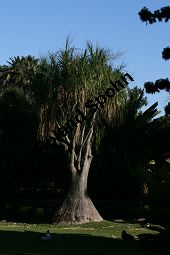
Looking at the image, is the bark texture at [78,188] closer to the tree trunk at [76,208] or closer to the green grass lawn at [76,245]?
the tree trunk at [76,208]

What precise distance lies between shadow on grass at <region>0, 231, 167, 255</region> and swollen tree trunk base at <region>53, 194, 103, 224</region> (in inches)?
183

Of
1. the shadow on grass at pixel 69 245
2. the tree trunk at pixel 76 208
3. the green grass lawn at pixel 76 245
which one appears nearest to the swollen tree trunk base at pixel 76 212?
the tree trunk at pixel 76 208

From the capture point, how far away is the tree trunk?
16.2 meters

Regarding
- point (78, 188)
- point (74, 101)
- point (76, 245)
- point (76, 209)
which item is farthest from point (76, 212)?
point (76, 245)

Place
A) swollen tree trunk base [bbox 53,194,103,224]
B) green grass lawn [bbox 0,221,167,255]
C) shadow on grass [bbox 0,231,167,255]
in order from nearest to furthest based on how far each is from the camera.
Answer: green grass lawn [bbox 0,221,167,255], shadow on grass [bbox 0,231,167,255], swollen tree trunk base [bbox 53,194,103,224]

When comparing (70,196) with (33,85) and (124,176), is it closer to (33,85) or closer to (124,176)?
(33,85)

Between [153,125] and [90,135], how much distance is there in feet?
21.7

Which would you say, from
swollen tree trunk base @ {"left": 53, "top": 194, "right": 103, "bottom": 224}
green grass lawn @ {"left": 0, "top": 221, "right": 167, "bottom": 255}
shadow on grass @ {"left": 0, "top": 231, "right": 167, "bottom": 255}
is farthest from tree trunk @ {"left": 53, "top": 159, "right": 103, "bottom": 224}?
shadow on grass @ {"left": 0, "top": 231, "right": 167, "bottom": 255}

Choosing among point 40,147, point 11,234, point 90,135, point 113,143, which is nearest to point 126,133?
point 113,143

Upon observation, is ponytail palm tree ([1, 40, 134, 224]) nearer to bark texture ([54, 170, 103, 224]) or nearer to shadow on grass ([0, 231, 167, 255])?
bark texture ([54, 170, 103, 224])

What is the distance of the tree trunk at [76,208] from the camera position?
53.1ft

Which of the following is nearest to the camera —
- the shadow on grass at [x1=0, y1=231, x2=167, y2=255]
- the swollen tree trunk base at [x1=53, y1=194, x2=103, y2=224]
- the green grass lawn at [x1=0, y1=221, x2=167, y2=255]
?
the green grass lawn at [x1=0, y1=221, x2=167, y2=255]

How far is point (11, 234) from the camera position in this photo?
1146 centimetres

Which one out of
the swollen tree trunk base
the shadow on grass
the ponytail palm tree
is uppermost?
the ponytail palm tree
